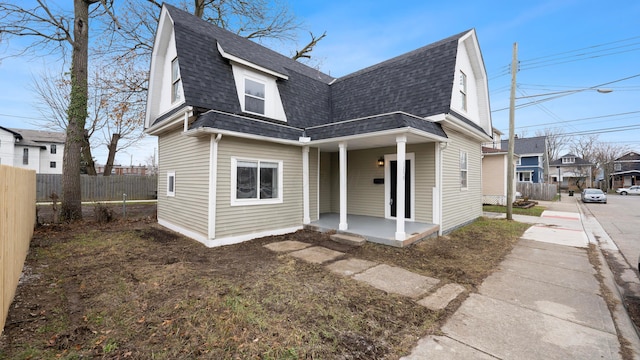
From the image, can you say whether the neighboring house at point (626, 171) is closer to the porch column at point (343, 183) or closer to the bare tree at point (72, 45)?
the porch column at point (343, 183)

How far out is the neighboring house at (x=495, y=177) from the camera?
16.6 metres

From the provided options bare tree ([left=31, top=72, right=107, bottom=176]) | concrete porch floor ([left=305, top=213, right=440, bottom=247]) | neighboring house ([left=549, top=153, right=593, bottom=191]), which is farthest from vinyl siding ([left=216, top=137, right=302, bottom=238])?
neighboring house ([left=549, top=153, right=593, bottom=191])

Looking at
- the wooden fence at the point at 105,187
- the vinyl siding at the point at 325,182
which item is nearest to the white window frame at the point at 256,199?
the vinyl siding at the point at 325,182

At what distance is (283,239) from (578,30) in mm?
21863

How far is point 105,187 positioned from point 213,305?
19.7 meters

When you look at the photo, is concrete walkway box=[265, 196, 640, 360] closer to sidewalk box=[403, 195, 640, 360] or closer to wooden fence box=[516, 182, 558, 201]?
sidewalk box=[403, 195, 640, 360]

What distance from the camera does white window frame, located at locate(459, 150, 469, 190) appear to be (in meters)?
9.05

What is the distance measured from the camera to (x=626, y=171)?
146 ft

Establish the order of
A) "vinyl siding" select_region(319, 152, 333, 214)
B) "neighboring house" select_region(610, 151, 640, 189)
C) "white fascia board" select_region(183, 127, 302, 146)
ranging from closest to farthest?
"white fascia board" select_region(183, 127, 302, 146), "vinyl siding" select_region(319, 152, 333, 214), "neighboring house" select_region(610, 151, 640, 189)

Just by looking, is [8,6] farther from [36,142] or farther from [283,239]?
[36,142]

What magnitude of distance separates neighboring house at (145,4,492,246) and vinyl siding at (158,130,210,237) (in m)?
0.04

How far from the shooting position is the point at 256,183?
709cm

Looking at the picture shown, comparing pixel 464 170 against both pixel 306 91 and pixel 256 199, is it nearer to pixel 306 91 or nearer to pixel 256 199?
pixel 306 91

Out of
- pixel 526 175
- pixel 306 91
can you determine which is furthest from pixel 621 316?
pixel 526 175
